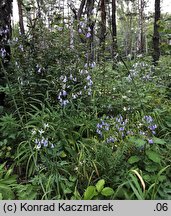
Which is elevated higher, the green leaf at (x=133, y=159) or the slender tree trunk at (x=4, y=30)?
the slender tree trunk at (x=4, y=30)

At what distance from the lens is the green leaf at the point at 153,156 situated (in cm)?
229

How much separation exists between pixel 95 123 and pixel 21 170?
100cm

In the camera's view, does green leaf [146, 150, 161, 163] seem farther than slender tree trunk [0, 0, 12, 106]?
No

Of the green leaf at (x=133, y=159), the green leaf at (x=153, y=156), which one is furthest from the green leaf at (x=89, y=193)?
the green leaf at (x=153, y=156)

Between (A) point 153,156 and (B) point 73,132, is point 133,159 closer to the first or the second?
(A) point 153,156

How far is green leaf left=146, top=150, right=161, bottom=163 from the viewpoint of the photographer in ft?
7.52

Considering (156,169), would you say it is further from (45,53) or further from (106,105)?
(45,53)

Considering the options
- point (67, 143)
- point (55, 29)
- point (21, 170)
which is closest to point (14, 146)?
point (21, 170)

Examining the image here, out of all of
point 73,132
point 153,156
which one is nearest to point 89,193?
point 153,156

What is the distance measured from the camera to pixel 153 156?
232cm

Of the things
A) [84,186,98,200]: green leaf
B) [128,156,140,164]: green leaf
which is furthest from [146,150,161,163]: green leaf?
[84,186,98,200]: green leaf

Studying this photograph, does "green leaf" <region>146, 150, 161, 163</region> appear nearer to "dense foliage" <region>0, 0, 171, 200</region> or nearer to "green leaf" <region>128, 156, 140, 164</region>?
"dense foliage" <region>0, 0, 171, 200</region>

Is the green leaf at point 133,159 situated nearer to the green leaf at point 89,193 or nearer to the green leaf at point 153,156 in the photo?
the green leaf at point 153,156

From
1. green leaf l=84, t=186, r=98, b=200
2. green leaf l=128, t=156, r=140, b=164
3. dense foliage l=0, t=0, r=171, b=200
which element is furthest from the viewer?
green leaf l=128, t=156, r=140, b=164
